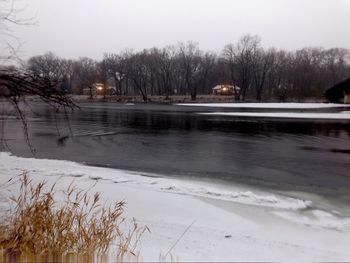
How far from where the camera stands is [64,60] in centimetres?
13588

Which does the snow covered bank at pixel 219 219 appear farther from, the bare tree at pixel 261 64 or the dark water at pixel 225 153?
the bare tree at pixel 261 64

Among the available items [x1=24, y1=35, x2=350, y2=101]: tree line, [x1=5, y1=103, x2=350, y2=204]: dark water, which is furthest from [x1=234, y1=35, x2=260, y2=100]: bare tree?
[x1=5, y1=103, x2=350, y2=204]: dark water

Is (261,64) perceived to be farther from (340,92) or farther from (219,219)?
(219,219)

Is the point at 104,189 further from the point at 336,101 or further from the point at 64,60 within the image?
the point at 64,60

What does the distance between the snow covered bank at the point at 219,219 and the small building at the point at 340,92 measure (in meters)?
55.7

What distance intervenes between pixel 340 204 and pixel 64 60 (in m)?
140

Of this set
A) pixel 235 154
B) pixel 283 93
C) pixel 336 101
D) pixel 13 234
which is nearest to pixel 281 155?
pixel 235 154

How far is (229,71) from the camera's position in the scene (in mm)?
111750

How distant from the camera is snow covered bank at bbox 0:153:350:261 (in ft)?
18.5

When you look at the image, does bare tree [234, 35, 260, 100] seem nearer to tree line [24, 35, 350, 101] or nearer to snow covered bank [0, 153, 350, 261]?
tree line [24, 35, 350, 101]

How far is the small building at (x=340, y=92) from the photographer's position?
5834cm

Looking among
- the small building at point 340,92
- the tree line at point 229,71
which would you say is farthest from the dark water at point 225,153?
the tree line at point 229,71

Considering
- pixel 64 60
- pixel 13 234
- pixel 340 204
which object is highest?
pixel 64 60

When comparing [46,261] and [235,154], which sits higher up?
[46,261]
